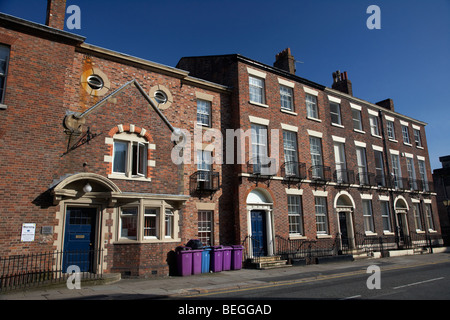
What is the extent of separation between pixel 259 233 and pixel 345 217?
7.63 metres

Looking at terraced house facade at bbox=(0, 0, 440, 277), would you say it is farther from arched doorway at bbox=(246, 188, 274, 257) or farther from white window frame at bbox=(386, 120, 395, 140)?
white window frame at bbox=(386, 120, 395, 140)

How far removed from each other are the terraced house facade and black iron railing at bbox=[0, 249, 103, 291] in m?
0.15

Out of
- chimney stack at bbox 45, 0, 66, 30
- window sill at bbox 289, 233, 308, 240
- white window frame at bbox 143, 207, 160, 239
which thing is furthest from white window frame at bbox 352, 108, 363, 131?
chimney stack at bbox 45, 0, 66, 30

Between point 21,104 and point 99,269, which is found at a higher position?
point 21,104

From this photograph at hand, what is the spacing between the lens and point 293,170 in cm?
1933

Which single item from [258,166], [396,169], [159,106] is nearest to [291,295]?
[258,166]

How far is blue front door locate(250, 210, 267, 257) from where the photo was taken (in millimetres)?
16953

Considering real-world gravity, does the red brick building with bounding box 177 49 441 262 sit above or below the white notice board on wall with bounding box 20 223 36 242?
above

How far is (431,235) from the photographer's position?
2752 cm

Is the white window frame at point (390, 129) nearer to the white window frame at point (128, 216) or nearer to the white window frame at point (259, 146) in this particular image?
the white window frame at point (259, 146)

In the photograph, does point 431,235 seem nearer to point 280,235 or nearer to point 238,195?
point 280,235

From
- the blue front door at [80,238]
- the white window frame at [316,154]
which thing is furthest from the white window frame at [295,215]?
the blue front door at [80,238]

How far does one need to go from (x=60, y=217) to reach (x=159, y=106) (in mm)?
6626

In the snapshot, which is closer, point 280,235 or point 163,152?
point 163,152
